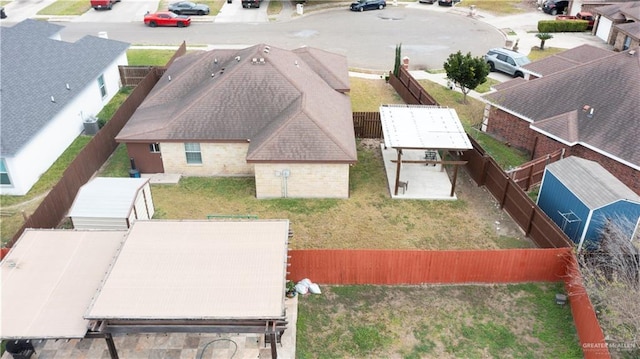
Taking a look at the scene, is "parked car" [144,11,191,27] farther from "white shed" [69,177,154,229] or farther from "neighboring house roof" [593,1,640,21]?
"neighboring house roof" [593,1,640,21]

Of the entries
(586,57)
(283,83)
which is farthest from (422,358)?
(586,57)

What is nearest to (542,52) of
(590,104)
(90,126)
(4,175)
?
(590,104)

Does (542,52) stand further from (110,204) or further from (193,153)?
(110,204)

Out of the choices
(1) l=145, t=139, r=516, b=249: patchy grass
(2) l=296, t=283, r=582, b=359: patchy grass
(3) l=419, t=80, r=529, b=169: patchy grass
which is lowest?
(2) l=296, t=283, r=582, b=359: patchy grass

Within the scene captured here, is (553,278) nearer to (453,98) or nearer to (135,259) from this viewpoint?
(135,259)

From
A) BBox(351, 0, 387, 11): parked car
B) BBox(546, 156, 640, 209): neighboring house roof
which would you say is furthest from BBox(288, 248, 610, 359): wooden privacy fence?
BBox(351, 0, 387, 11): parked car

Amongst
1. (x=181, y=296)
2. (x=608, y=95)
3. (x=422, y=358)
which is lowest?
(x=422, y=358)
